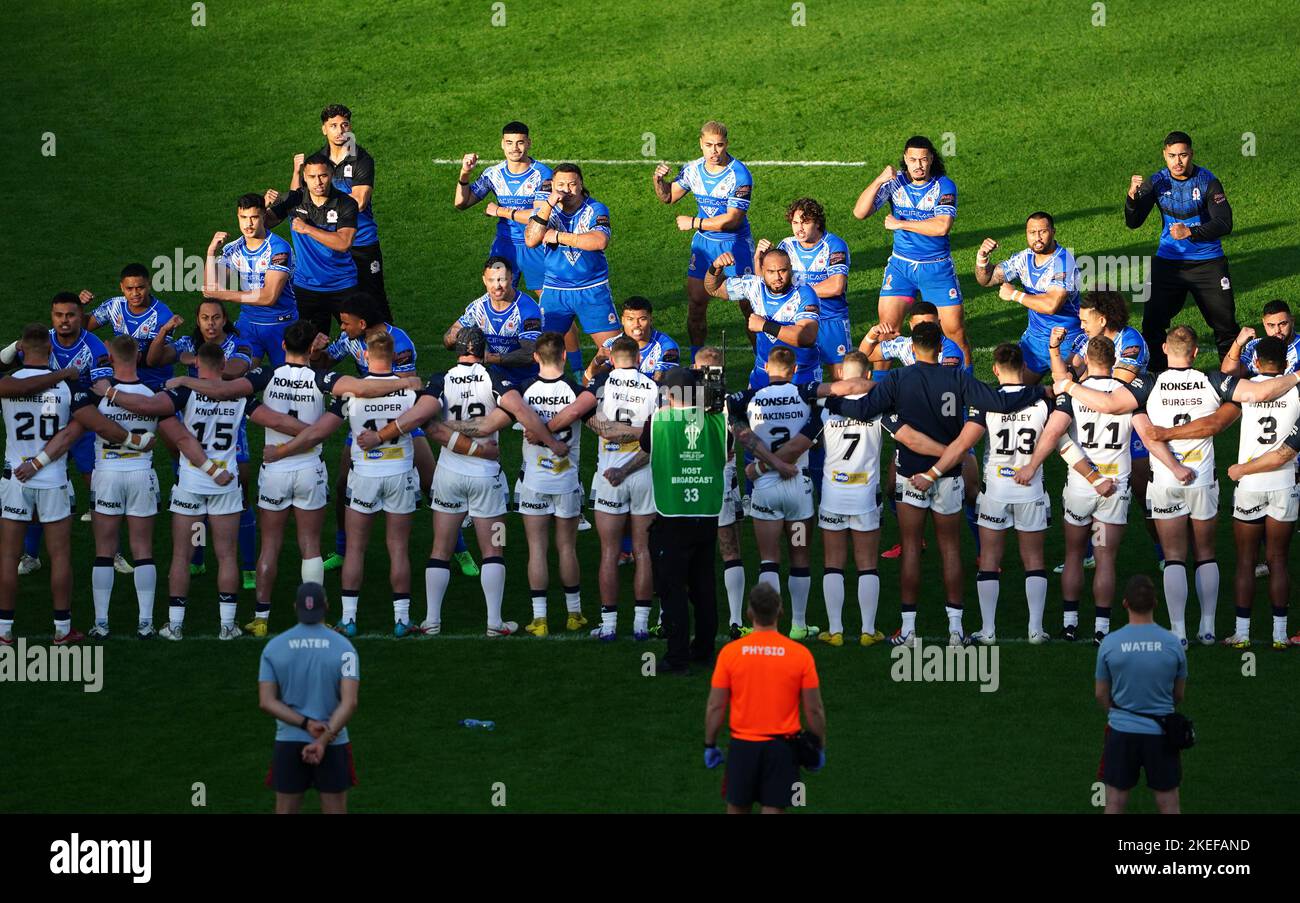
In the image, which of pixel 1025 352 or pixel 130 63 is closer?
pixel 1025 352

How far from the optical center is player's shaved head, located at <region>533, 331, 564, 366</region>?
641 inches

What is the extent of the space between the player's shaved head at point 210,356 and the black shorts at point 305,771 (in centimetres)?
510

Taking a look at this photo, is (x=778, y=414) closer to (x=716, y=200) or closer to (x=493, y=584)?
(x=493, y=584)

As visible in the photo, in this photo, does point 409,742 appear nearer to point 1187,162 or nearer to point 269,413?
point 269,413

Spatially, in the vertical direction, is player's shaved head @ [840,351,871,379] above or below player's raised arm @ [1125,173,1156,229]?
below

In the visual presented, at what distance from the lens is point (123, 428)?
52.4 ft

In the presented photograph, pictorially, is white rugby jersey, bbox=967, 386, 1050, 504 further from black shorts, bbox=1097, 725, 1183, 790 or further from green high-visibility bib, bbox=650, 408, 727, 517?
black shorts, bbox=1097, 725, 1183, 790

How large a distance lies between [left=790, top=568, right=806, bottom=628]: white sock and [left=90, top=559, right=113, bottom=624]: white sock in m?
5.31

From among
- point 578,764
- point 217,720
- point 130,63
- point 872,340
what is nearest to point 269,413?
point 217,720

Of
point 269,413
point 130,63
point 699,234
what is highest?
point 130,63

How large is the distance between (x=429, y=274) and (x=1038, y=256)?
29.4 feet

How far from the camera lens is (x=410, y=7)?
108 ft

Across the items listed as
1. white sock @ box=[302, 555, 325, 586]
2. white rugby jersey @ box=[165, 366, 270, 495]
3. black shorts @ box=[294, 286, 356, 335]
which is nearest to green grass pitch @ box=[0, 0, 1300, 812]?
white sock @ box=[302, 555, 325, 586]

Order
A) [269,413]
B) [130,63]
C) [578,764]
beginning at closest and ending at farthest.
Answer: [578,764]
[269,413]
[130,63]
